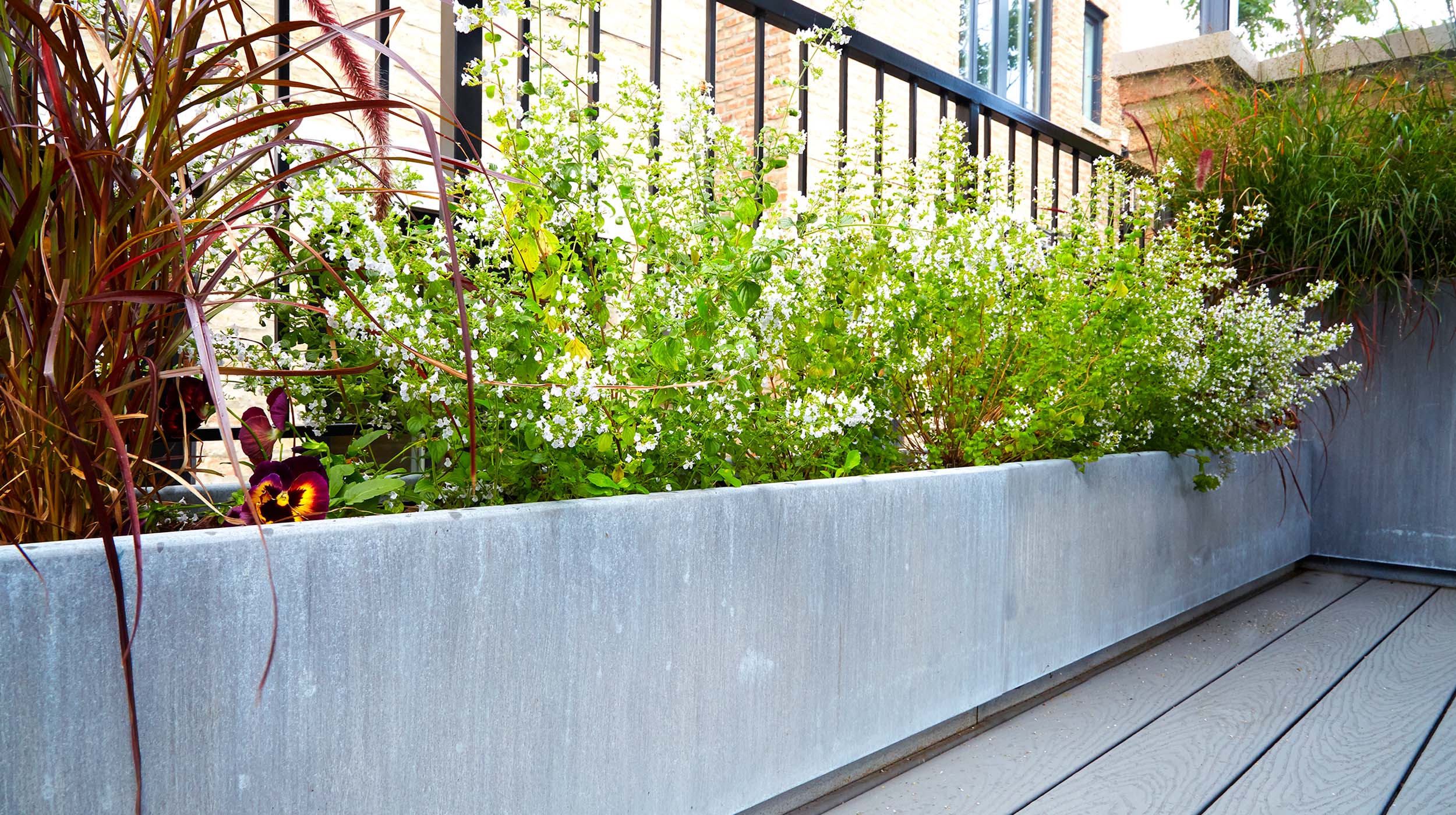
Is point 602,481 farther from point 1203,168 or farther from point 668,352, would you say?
point 1203,168

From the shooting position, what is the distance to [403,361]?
0.97 meters

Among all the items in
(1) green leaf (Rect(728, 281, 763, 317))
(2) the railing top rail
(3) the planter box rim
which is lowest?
(3) the planter box rim

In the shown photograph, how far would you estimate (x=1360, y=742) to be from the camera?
Result: 1.50 m

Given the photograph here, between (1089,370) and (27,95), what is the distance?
157cm

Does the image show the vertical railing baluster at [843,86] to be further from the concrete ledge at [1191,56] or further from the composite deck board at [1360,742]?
the concrete ledge at [1191,56]

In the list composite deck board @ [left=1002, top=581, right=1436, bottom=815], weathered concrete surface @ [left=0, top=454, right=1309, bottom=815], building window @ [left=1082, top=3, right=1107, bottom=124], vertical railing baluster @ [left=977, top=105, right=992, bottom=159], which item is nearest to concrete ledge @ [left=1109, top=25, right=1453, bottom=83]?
vertical railing baluster @ [left=977, top=105, right=992, bottom=159]

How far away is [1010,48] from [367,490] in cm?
895

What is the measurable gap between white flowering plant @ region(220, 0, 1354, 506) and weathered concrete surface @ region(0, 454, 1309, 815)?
0.12m

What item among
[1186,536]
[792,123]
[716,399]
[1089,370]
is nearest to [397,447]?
[716,399]

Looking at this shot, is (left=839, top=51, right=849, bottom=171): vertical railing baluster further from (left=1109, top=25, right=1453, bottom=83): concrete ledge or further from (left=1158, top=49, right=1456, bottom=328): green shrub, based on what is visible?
(left=1109, top=25, right=1453, bottom=83): concrete ledge

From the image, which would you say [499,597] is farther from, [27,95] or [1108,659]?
[1108,659]

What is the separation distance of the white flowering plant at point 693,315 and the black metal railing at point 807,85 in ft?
0.41

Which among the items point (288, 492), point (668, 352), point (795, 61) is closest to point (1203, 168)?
point (668, 352)

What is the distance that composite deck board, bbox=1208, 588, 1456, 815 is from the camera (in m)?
1.29
